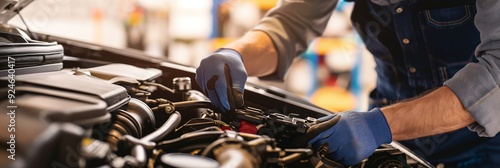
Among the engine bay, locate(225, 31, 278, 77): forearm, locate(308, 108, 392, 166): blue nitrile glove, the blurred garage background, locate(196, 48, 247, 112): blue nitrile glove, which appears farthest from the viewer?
the blurred garage background

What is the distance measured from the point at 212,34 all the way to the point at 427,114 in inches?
124

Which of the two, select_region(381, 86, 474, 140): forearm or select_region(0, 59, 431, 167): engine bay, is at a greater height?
select_region(0, 59, 431, 167): engine bay

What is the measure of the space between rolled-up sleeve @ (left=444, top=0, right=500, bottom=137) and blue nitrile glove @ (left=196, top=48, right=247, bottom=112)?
1.37 feet

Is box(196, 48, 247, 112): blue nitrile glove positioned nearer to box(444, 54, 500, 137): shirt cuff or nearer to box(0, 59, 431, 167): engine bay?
box(0, 59, 431, 167): engine bay

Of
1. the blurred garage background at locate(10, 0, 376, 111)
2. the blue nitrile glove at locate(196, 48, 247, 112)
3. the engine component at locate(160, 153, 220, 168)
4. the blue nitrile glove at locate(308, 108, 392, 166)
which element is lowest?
the blurred garage background at locate(10, 0, 376, 111)

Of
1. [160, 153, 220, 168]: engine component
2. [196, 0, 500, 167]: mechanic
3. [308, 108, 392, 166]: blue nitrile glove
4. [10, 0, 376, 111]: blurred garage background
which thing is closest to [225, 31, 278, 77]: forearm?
[196, 0, 500, 167]: mechanic

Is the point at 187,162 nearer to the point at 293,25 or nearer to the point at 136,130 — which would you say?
the point at 136,130

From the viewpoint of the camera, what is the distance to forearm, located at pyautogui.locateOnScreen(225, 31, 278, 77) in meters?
1.36

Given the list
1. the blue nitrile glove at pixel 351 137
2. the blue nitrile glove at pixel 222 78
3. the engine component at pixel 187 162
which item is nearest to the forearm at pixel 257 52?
the blue nitrile glove at pixel 222 78

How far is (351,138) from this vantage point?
0.95 m

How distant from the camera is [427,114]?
1.07 meters

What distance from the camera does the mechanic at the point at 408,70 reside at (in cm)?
104

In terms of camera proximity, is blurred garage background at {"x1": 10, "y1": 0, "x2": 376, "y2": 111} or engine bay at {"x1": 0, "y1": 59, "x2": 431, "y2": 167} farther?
blurred garage background at {"x1": 10, "y1": 0, "x2": 376, "y2": 111}

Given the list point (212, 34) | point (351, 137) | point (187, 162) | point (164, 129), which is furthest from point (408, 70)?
point (212, 34)
